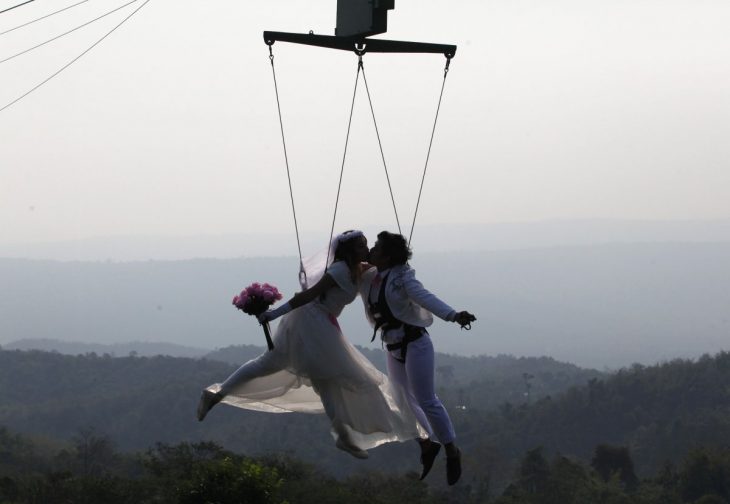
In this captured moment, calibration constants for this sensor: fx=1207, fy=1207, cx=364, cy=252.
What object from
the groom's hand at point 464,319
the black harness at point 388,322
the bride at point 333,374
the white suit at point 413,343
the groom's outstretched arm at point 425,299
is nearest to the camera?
the groom's hand at point 464,319

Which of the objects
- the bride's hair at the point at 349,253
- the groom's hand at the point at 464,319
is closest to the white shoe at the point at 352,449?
the bride's hair at the point at 349,253

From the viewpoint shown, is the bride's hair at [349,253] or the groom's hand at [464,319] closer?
the groom's hand at [464,319]

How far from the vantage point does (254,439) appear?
381 ft

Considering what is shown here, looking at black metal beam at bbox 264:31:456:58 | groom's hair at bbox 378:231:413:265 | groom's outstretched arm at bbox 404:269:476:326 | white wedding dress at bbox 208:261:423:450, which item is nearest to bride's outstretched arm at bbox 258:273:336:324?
white wedding dress at bbox 208:261:423:450

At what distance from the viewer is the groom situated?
8.30 meters

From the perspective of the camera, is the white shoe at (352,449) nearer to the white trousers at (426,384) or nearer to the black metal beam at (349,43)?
the white trousers at (426,384)

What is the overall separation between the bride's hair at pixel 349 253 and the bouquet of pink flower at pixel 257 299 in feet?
1.72

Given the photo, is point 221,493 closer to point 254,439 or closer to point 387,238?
point 387,238

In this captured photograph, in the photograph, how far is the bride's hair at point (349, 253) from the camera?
8.45m

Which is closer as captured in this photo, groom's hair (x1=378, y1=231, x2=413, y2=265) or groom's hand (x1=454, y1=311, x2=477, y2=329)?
groom's hand (x1=454, y1=311, x2=477, y2=329)

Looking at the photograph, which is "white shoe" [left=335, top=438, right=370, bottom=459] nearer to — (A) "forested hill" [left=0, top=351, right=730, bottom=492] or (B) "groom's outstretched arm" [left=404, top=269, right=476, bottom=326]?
(B) "groom's outstretched arm" [left=404, top=269, right=476, bottom=326]

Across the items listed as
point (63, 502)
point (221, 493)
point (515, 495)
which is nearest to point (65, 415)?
point (515, 495)

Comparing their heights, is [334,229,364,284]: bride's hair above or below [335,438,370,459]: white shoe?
above

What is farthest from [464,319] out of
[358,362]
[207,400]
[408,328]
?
[207,400]
